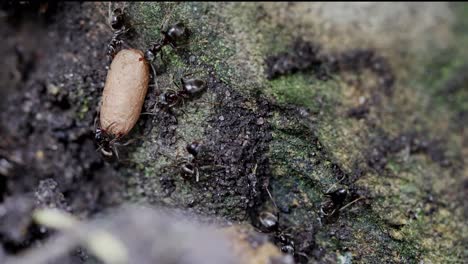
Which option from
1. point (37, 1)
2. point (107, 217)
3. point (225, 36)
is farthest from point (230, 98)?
point (37, 1)

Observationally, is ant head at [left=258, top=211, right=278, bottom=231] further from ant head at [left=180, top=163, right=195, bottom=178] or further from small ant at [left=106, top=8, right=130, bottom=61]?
small ant at [left=106, top=8, right=130, bottom=61]

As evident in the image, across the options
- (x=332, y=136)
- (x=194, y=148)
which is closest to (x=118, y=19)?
(x=194, y=148)

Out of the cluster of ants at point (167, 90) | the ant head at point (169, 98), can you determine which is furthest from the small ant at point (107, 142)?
the ant head at point (169, 98)

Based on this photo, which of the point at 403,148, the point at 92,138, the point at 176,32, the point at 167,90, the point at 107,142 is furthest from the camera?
the point at 92,138

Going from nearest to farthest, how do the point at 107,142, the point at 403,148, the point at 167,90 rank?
1. the point at 403,148
2. the point at 167,90
3. the point at 107,142

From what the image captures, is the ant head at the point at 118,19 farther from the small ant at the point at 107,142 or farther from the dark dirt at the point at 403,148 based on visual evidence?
the dark dirt at the point at 403,148

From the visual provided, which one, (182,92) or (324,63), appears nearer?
(324,63)

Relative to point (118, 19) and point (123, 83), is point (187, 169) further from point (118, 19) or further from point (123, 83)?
point (118, 19)

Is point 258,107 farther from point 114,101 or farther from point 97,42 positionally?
point 97,42
